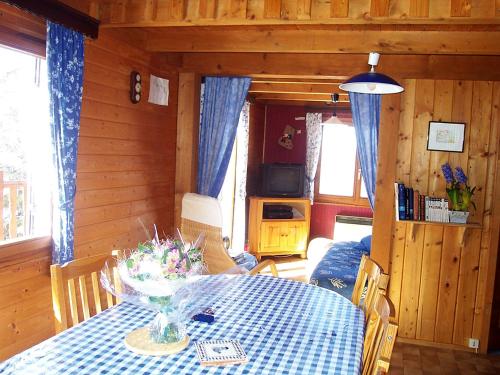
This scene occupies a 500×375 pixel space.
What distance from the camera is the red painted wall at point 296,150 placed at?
762cm

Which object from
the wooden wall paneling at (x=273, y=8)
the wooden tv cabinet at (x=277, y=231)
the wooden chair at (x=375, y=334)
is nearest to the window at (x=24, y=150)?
the wooden wall paneling at (x=273, y=8)

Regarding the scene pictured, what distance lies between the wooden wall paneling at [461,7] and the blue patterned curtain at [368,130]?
2.00 m

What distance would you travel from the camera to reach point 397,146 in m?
4.01

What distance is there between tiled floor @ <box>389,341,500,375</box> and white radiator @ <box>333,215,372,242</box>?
10.7 feet

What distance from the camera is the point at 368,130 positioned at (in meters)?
4.59

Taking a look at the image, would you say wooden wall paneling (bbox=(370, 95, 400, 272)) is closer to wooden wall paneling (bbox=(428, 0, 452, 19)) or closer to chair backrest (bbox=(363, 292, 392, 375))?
wooden wall paneling (bbox=(428, 0, 452, 19))

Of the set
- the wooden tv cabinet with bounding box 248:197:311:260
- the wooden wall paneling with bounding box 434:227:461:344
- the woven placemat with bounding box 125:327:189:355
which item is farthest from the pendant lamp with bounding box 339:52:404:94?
the wooden tv cabinet with bounding box 248:197:311:260

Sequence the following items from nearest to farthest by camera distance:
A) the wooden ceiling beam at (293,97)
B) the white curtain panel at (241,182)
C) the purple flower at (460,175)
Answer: the purple flower at (460,175)
the white curtain panel at (241,182)
the wooden ceiling beam at (293,97)

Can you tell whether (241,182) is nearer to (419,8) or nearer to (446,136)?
(446,136)

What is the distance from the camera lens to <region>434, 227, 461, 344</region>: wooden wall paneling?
3.93 metres

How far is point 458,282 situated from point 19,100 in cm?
343

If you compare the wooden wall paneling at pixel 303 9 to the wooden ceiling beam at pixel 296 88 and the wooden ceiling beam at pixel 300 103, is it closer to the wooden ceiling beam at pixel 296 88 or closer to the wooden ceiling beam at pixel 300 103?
the wooden ceiling beam at pixel 296 88

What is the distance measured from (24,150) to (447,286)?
326 centimetres

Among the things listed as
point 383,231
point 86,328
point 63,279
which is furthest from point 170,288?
point 383,231
